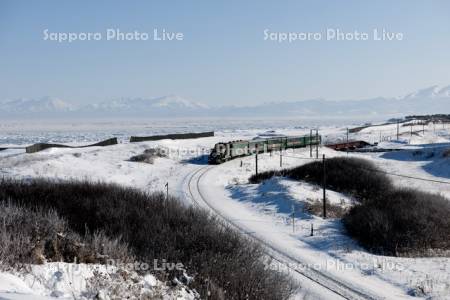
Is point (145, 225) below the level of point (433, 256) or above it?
above

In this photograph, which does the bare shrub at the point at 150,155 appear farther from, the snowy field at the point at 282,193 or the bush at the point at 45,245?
the bush at the point at 45,245

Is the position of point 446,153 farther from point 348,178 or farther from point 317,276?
point 317,276

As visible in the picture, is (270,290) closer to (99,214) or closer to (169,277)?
(169,277)

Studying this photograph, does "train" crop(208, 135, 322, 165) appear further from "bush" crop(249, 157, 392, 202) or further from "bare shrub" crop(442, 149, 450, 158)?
"bare shrub" crop(442, 149, 450, 158)

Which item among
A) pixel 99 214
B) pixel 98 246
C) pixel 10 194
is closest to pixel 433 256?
pixel 99 214

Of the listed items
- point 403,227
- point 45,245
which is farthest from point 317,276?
point 45,245
